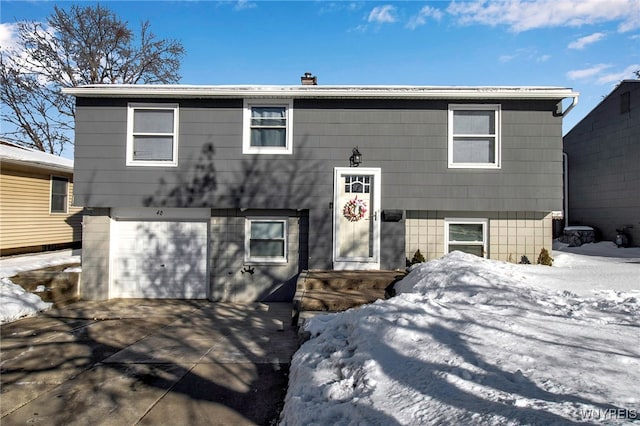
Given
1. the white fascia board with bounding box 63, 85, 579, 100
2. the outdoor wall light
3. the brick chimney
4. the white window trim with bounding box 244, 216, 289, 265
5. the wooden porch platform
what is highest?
the brick chimney

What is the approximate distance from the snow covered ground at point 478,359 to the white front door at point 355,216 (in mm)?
3071

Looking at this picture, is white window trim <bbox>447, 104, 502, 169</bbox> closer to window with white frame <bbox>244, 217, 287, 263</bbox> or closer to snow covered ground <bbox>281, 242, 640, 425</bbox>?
snow covered ground <bbox>281, 242, 640, 425</bbox>

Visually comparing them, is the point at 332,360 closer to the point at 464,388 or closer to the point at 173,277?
the point at 464,388

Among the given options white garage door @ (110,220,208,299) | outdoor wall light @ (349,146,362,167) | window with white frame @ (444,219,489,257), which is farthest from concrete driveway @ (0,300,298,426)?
window with white frame @ (444,219,489,257)

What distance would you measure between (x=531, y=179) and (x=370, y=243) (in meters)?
3.94

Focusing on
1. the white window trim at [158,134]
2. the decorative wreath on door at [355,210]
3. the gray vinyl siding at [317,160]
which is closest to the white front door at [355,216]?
the decorative wreath on door at [355,210]

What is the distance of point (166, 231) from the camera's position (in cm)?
882

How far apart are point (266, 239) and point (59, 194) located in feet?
31.6

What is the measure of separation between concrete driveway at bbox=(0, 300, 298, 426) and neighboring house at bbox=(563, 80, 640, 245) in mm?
13441

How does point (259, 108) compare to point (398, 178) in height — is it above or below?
above

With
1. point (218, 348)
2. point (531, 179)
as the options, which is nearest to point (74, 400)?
point (218, 348)

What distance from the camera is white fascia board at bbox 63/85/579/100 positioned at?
8047 millimetres

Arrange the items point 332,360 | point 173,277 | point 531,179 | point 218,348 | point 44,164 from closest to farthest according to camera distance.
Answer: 1. point 332,360
2. point 218,348
3. point 531,179
4. point 173,277
5. point 44,164

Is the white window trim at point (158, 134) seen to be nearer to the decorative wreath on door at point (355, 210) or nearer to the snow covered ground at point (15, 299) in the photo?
the snow covered ground at point (15, 299)
